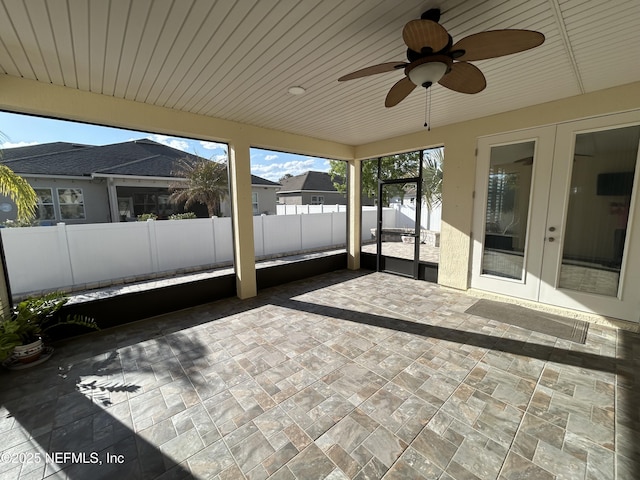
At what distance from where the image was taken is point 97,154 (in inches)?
351

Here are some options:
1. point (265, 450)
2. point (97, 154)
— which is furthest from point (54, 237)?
point (97, 154)

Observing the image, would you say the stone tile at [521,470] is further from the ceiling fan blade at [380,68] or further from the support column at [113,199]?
the support column at [113,199]

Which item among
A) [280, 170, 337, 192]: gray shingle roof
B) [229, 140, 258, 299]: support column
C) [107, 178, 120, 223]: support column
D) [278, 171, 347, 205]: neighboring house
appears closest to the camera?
[229, 140, 258, 299]: support column

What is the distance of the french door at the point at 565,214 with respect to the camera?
10.2 ft

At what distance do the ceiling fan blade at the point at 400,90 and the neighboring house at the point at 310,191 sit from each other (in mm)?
13649

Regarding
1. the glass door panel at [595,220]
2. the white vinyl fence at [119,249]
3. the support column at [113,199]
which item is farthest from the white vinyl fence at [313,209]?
the glass door panel at [595,220]

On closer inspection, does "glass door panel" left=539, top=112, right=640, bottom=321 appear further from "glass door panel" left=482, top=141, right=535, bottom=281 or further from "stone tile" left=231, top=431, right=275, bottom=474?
"stone tile" left=231, top=431, right=275, bottom=474

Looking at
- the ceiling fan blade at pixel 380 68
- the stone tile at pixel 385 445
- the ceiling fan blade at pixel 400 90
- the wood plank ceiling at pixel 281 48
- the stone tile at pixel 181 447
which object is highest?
the wood plank ceiling at pixel 281 48

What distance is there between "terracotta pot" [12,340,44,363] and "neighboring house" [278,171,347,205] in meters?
14.1

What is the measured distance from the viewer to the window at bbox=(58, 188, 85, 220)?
24.7ft

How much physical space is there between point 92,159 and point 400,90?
404 inches

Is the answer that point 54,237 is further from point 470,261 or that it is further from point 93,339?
point 470,261

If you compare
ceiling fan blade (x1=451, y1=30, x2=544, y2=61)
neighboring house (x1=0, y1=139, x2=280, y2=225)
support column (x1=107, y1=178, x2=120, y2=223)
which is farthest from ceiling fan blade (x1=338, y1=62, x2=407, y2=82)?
support column (x1=107, y1=178, x2=120, y2=223)

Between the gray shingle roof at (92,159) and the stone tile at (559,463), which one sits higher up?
the gray shingle roof at (92,159)
